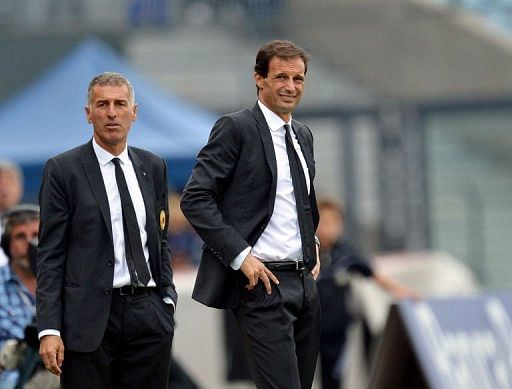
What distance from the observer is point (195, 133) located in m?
13.4

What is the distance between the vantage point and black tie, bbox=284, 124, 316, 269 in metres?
6.04

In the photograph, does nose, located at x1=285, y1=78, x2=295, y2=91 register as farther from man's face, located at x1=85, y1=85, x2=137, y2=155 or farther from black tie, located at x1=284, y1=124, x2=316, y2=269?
man's face, located at x1=85, y1=85, x2=137, y2=155

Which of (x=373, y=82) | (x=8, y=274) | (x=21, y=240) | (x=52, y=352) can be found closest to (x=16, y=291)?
(x=8, y=274)

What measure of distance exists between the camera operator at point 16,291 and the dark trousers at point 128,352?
1167 millimetres

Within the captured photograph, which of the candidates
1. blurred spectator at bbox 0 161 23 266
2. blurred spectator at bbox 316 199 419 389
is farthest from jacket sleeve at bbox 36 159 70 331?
blurred spectator at bbox 316 199 419 389

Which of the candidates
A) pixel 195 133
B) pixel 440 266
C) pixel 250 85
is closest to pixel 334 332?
pixel 195 133

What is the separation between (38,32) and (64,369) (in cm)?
1256

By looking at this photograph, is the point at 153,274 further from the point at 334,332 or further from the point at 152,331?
the point at 334,332

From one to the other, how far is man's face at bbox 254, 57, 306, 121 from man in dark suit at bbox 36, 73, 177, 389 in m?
0.54

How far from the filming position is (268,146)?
605 cm

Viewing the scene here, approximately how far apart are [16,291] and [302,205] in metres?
1.88

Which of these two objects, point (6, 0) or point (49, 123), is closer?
point (49, 123)

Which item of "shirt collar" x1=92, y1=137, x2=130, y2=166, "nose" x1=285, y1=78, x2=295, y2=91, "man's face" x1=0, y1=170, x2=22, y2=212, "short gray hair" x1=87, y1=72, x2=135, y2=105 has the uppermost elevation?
"short gray hair" x1=87, y1=72, x2=135, y2=105

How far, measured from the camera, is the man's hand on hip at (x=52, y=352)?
18.7ft
